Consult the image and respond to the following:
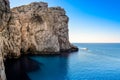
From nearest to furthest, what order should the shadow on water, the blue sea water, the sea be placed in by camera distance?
the shadow on water
the sea
the blue sea water

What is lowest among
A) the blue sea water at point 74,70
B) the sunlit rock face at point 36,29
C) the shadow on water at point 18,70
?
the blue sea water at point 74,70

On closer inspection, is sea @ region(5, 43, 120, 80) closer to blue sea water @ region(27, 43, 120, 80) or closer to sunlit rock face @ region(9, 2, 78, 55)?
blue sea water @ region(27, 43, 120, 80)

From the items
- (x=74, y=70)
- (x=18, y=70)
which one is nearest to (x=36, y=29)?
(x=18, y=70)

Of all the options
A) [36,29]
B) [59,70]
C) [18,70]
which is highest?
[36,29]

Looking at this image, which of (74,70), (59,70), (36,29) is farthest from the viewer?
(36,29)

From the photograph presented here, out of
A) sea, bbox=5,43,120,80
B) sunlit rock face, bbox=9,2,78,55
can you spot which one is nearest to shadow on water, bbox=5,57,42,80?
sea, bbox=5,43,120,80

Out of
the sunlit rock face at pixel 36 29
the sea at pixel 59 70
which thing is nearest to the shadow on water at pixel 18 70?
the sea at pixel 59 70

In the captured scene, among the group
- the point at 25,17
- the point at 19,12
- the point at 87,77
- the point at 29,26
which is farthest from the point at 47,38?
the point at 87,77

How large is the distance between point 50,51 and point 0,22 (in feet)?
114

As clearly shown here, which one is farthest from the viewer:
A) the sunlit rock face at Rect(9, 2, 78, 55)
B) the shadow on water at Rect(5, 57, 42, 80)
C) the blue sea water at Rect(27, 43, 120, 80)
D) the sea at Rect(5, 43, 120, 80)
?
the sunlit rock face at Rect(9, 2, 78, 55)

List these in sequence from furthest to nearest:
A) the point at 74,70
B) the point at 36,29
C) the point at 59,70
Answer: the point at 36,29, the point at 74,70, the point at 59,70

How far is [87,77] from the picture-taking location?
36.1m

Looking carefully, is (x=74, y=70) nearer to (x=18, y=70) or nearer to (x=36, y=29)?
(x=18, y=70)

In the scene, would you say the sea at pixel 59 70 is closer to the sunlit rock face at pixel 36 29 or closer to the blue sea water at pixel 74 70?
the blue sea water at pixel 74 70
